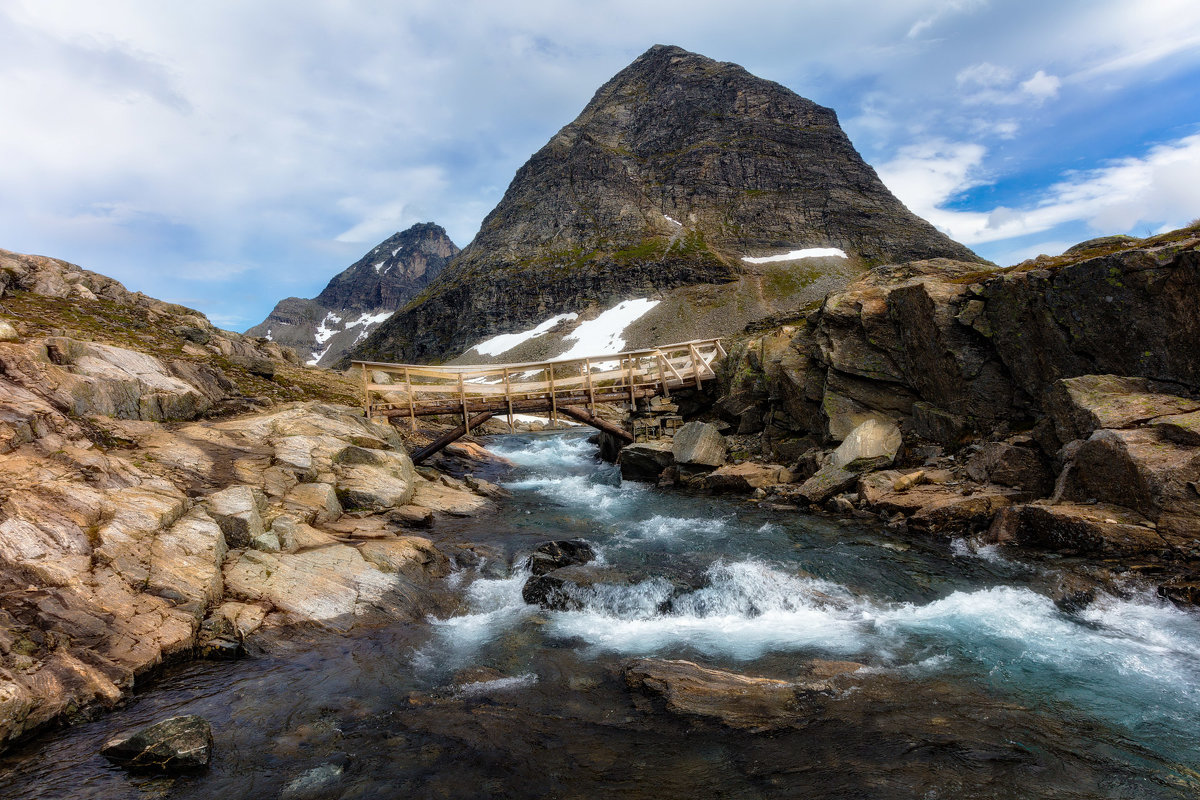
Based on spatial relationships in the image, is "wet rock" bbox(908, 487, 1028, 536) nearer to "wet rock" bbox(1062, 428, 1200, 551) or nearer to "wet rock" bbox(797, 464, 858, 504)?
"wet rock" bbox(1062, 428, 1200, 551)

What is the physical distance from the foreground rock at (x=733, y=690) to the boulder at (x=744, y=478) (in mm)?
13820

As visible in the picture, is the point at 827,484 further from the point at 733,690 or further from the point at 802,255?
the point at 802,255

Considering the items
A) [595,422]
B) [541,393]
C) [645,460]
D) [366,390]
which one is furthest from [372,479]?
[595,422]

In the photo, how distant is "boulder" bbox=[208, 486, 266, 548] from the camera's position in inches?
480

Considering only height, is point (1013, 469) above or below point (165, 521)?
below

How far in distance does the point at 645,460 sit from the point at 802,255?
120551 mm

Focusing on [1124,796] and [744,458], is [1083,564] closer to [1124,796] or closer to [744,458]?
[1124,796]

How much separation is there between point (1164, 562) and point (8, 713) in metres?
19.2

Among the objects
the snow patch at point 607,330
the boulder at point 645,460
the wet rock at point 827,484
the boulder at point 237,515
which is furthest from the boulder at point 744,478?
the snow patch at point 607,330

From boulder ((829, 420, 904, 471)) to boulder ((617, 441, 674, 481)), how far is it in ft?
28.2

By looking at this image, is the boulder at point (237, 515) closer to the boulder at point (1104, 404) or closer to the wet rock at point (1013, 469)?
the wet rock at point (1013, 469)

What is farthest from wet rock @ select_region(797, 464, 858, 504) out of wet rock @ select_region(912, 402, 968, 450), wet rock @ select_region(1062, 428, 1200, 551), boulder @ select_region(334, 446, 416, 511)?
boulder @ select_region(334, 446, 416, 511)

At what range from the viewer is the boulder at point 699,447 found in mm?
25656

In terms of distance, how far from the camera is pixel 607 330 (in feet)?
389
